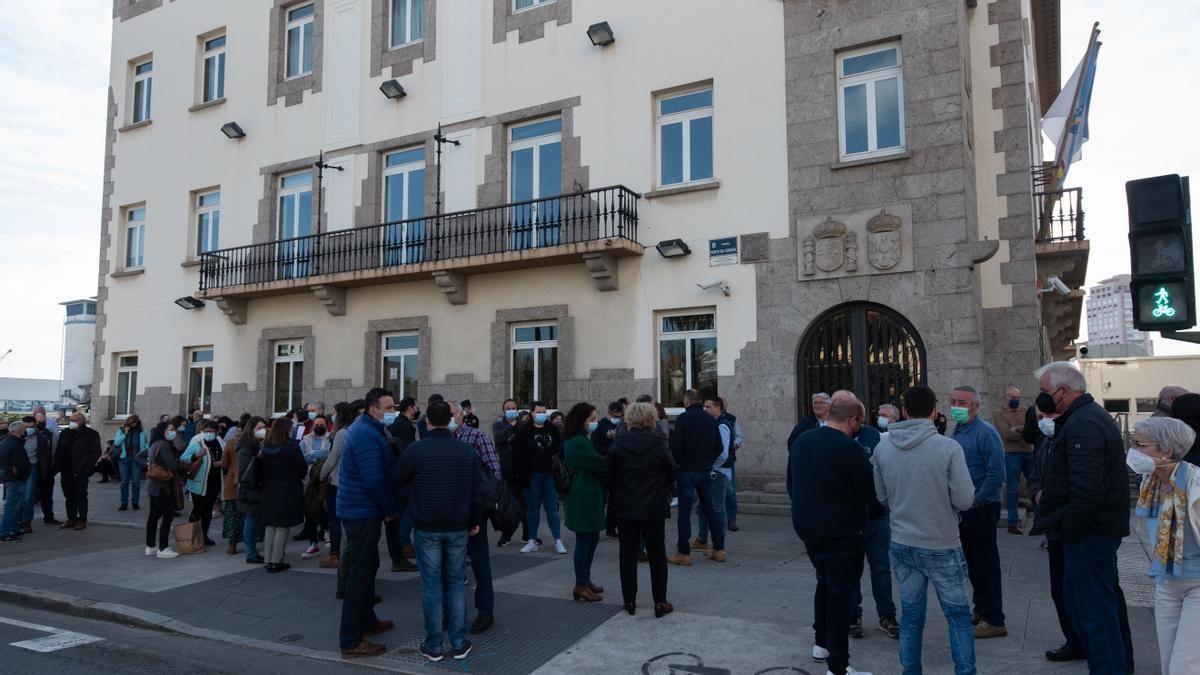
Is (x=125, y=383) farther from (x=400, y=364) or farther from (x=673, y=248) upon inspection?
(x=673, y=248)

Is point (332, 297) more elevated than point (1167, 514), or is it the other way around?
point (332, 297)

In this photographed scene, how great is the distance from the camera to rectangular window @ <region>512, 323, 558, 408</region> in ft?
49.9

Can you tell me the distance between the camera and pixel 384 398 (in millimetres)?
6785

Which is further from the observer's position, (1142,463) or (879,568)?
(879,568)

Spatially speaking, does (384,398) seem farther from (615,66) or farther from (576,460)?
(615,66)

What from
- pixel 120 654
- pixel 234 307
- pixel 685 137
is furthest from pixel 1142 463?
pixel 234 307

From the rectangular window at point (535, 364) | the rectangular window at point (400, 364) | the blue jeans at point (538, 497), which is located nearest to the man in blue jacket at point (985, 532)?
the blue jeans at point (538, 497)

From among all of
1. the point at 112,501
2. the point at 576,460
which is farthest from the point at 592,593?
the point at 112,501

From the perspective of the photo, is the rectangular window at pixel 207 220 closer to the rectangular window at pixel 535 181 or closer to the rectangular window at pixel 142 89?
the rectangular window at pixel 142 89

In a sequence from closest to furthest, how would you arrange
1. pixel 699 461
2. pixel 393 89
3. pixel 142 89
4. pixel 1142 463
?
pixel 1142 463 < pixel 699 461 < pixel 393 89 < pixel 142 89

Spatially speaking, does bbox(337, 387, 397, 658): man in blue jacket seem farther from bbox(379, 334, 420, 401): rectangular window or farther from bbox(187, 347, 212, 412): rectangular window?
bbox(187, 347, 212, 412): rectangular window

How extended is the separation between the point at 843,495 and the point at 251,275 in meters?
16.2

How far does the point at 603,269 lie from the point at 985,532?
8.77m

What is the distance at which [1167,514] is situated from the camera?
436cm
